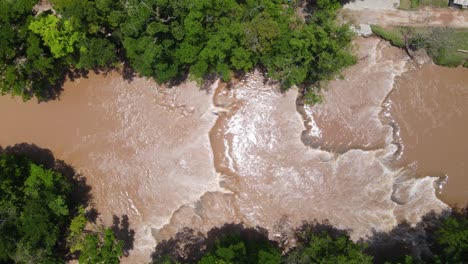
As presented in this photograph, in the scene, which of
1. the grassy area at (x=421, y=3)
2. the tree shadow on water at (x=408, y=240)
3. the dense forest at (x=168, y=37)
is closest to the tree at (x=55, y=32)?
the dense forest at (x=168, y=37)

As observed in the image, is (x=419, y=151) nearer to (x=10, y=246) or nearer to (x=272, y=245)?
(x=272, y=245)

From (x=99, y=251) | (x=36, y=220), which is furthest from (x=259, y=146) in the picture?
(x=36, y=220)

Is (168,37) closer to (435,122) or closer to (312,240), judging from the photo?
(312,240)

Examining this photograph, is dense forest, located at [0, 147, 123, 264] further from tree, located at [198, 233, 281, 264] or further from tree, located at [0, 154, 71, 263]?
tree, located at [198, 233, 281, 264]

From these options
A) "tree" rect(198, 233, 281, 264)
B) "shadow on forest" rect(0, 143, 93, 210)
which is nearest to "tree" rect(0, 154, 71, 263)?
"shadow on forest" rect(0, 143, 93, 210)

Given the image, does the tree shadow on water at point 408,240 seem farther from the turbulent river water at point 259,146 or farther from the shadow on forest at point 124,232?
the shadow on forest at point 124,232

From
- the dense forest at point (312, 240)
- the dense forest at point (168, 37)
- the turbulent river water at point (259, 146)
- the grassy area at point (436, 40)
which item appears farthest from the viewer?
the turbulent river water at point (259, 146)
